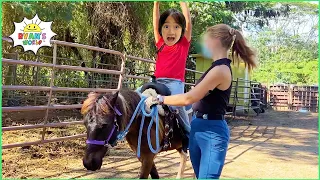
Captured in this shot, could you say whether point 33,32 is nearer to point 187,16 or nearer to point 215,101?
point 187,16

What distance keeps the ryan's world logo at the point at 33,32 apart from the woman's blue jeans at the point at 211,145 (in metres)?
2.97

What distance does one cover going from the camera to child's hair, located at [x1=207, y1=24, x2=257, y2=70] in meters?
2.42

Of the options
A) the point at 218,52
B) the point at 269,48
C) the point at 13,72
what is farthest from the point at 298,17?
the point at 218,52

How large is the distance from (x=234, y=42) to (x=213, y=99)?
A: 1.40ft

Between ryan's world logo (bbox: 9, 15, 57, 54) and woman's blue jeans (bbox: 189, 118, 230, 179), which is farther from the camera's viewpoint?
ryan's world logo (bbox: 9, 15, 57, 54)

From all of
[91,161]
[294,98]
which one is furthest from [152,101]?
[294,98]

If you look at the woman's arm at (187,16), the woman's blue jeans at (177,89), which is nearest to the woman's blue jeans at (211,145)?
the woman's blue jeans at (177,89)

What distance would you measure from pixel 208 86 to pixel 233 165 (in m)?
3.59

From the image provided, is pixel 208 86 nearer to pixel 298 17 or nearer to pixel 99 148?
pixel 99 148

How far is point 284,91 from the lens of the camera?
70.7 ft

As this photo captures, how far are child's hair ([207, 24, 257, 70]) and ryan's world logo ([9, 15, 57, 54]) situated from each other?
2892 mm

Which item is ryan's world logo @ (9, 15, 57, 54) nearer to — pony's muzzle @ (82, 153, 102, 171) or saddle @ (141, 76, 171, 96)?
saddle @ (141, 76, 171, 96)

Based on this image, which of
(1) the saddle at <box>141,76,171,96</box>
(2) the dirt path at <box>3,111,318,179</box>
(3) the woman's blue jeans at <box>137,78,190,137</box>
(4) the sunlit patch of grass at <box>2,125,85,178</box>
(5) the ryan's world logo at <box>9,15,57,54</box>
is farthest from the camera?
(5) the ryan's world logo at <box>9,15,57,54</box>

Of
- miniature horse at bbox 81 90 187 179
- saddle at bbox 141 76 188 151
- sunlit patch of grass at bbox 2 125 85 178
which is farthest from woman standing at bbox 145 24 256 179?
sunlit patch of grass at bbox 2 125 85 178
